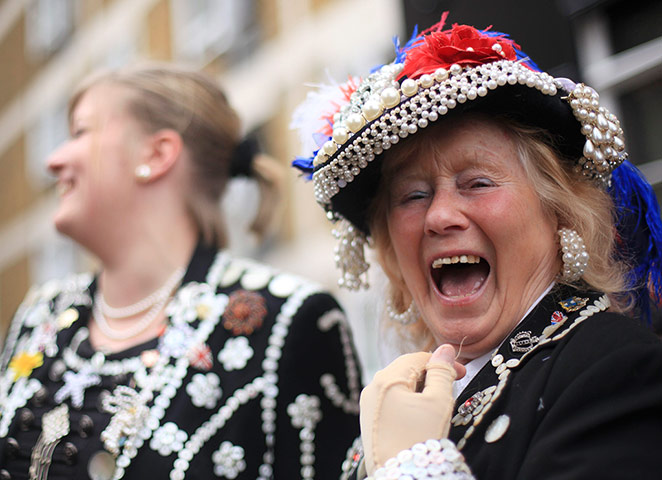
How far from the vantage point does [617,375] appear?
1.31 metres

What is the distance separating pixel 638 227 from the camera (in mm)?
1939

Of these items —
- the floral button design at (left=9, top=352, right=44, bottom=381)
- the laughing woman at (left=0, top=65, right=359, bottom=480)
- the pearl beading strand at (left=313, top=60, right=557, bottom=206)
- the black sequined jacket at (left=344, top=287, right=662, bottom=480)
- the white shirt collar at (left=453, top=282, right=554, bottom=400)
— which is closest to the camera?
the black sequined jacket at (left=344, top=287, right=662, bottom=480)

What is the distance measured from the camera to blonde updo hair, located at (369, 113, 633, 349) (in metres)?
1.71

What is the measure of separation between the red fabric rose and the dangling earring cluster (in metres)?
0.44

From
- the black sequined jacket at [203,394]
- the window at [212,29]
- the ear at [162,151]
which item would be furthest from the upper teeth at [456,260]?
the window at [212,29]

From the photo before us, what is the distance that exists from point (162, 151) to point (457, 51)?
1.25m

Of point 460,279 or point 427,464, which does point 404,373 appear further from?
point 460,279

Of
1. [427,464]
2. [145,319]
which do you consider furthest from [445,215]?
[145,319]

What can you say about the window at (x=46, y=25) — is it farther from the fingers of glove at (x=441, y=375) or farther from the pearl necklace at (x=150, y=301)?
the fingers of glove at (x=441, y=375)

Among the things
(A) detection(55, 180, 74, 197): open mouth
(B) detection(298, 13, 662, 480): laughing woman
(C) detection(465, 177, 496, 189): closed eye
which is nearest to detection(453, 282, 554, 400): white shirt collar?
(B) detection(298, 13, 662, 480): laughing woman

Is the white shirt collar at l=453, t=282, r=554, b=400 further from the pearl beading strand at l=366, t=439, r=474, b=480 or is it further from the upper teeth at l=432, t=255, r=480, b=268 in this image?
the pearl beading strand at l=366, t=439, r=474, b=480

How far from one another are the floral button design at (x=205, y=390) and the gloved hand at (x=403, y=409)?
0.82 metres

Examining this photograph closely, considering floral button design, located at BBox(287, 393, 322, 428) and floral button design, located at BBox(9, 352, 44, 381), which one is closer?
floral button design, located at BBox(287, 393, 322, 428)

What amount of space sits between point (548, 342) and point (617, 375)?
0.22 meters
